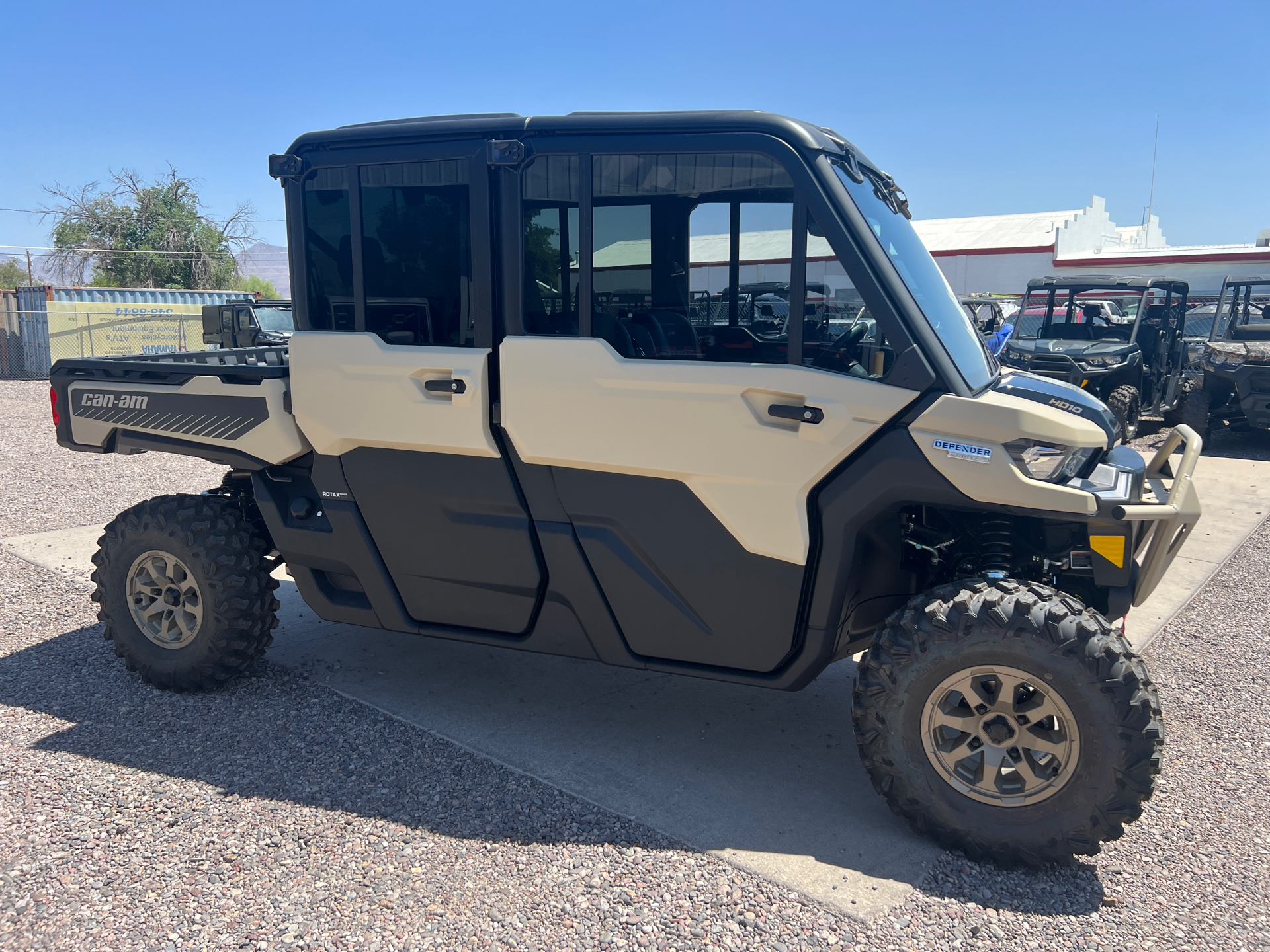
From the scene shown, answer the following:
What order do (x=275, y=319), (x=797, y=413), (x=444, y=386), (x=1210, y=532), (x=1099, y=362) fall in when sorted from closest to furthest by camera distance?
(x=797, y=413), (x=444, y=386), (x=1210, y=532), (x=1099, y=362), (x=275, y=319)

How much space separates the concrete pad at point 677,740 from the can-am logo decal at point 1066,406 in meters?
1.62

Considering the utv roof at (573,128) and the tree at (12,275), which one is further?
the tree at (12,275)

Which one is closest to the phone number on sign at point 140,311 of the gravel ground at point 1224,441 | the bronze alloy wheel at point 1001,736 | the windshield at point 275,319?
the windshield at point 275,319

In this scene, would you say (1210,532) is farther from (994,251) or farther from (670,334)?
(994,251)

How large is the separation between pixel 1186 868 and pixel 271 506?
12.7 feet

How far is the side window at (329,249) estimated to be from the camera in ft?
12.5

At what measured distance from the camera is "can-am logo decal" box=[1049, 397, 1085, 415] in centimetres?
335

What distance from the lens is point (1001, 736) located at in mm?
3111

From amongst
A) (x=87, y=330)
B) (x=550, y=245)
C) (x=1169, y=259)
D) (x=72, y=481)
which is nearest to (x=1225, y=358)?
(x=550, y=245)

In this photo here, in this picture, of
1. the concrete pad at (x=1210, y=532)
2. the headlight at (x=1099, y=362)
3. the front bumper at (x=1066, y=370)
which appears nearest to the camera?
the concrete pad at (x=1210, y=532)

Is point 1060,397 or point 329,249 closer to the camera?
point 1060,397

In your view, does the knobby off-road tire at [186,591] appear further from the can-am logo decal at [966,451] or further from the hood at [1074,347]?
the hood at [1074,347]

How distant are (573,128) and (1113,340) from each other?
1169 cm

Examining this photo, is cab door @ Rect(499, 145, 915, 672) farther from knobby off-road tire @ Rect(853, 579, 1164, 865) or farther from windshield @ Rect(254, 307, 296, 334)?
windshield @ Rect(254, 307, 296, 334)
